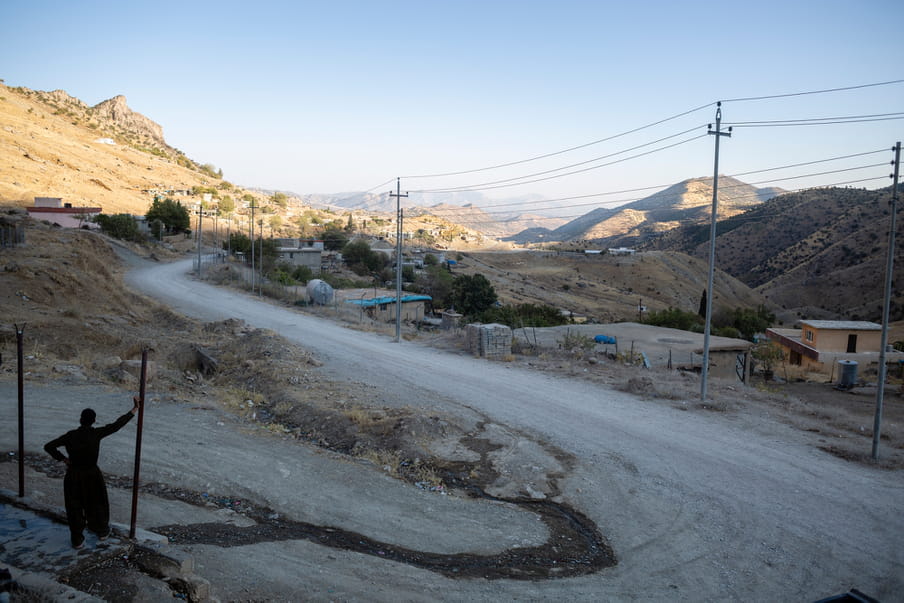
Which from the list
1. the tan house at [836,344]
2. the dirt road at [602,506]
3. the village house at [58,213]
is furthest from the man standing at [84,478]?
the village house at [58,213]

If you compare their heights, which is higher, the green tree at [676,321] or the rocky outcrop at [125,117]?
the rocky outcrop at [125,117]

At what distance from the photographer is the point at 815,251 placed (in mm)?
98875

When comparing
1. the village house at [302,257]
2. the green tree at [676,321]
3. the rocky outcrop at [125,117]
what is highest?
the rocky outcrop at [125,117]

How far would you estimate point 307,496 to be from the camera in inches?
369

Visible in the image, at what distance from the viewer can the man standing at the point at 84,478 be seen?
591 cm

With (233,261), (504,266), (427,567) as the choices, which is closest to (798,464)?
(427,567)

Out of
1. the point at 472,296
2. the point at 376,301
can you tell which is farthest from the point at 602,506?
the point at 472,296

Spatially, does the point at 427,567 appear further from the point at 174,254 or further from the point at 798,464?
the point at 174,254

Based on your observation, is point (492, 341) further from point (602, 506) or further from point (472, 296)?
point (472, 296)

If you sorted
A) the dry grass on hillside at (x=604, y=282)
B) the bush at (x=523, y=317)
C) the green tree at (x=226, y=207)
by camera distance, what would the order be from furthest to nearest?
1. the green tree at (x=226, y=207)
2. the dry grass on hillside at (x=604, y=282)
3. the bush at (x=523, y=317)

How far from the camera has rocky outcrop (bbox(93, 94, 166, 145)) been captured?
177 meters

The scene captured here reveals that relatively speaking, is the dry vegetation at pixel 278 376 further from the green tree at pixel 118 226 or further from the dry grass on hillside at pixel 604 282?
the dry grass on hillside at pixel 604 282

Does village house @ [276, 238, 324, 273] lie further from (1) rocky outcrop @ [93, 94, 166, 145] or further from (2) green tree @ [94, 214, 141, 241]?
(1) rocky outcrop @ [93, 94, 166, 145]

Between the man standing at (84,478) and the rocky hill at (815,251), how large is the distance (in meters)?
77.6
